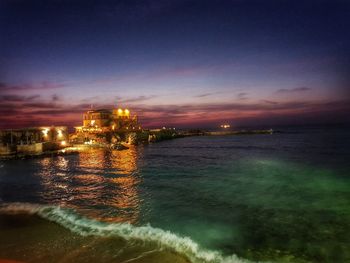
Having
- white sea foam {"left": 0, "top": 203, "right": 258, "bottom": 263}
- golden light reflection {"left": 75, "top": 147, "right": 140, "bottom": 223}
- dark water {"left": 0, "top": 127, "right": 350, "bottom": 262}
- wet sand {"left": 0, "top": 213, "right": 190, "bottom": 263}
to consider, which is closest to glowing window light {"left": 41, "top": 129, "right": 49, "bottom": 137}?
golden light reflection {"left": 75, "top": 147, "right": 140, "bottom": 223}

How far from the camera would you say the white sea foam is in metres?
8.77

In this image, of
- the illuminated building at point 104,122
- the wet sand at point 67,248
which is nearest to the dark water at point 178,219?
the wet sand at point 67,248

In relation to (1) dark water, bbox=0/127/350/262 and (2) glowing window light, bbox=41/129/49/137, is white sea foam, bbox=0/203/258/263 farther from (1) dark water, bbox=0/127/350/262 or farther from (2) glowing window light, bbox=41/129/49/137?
(2) glowing window light, bbox=41/129/49/137

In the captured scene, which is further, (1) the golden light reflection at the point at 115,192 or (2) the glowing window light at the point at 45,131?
(2) the glowing window light at the point at 45,131

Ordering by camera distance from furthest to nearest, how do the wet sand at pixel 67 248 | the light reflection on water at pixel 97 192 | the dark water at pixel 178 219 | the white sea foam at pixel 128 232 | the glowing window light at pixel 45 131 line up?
the glowing window light at pixel 45 131 → the light reflection on water at pixel 97 192 → the dark water at pixel 178 219 → the white sea foam at pixel 128 232 → the wet sand at pixel 67 248

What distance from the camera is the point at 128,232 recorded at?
34.8ft

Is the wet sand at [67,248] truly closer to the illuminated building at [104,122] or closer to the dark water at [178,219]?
the dark water at [178,219]

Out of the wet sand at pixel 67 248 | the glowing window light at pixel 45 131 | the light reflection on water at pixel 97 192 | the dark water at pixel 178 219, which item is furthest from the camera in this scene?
the glowing window light at pixel 45 131

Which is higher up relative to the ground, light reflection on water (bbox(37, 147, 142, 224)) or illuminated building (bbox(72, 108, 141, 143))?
illuminated building (bbox(72, 108, 141, 143))

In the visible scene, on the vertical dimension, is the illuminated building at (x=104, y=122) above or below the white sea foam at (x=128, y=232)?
above

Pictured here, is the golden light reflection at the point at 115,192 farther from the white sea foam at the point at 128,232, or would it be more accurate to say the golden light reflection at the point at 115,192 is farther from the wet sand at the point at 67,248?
the wet sand at the point at 67,248

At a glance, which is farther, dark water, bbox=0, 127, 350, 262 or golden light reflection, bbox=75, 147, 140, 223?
golden light reflection, bbox=75, 147, 140, 223

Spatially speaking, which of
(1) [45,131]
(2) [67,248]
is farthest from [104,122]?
(2) [67,248]

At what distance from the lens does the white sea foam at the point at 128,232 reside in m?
8.77
